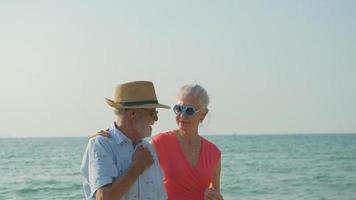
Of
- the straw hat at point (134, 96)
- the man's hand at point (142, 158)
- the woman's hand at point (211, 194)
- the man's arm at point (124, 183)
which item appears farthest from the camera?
the woman's hand at point (211, 194)

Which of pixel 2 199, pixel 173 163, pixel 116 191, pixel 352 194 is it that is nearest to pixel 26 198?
pixel 2 199

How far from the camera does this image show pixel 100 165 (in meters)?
3.27

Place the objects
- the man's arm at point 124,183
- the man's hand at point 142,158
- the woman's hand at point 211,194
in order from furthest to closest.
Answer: the woman's hand at point 211,194
the man's hand at point 142,158
the man's arm at point 124,183

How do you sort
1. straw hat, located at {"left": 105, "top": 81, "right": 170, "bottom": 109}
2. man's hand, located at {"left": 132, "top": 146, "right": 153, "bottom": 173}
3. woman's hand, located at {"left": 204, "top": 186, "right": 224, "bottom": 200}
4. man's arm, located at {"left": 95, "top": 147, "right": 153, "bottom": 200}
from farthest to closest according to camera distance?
woman's hand, located at {"left": 204, "top": 186, "right": 224, "bottom": 200}
straw hat, located at {"left": 105, "top": 81, "right": 170, "bottom": 109}
man's hand, located at {"left": 132, "top": 146, "right": 153, "bottom": 173}
man's arm, located at {"left": 95, "top": 147, "right": 153, "bottom": 200}

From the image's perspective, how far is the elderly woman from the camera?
468 centimetres

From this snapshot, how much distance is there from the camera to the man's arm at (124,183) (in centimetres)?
Result: 315

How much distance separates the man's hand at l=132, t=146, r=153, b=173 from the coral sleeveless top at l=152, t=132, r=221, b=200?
53.1 inches

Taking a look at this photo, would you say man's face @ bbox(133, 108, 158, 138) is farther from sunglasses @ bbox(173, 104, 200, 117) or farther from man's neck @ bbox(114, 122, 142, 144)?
sunglasses @ bbox(173, 104, 200, 117)

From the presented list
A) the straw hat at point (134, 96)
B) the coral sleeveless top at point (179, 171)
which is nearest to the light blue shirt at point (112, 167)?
the straw hat at point (134, 96)

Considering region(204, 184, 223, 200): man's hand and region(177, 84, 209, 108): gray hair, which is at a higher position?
region(177, 84, 209, 108): gray hair

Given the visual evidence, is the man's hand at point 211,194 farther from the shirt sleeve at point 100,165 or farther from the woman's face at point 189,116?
the shirt sleeve at point 100,165

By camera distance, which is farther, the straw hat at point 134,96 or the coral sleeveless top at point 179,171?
the coral sleeveless top at point 179,171

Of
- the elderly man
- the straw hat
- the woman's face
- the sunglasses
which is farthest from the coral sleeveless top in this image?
the straw hat

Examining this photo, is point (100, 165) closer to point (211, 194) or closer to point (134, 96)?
point (134, 96)
